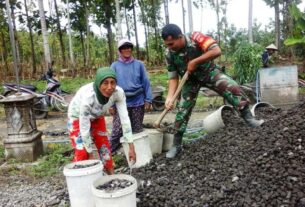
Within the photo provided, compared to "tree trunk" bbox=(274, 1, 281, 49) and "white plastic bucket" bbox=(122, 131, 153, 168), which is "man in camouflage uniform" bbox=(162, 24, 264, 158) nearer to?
"white plastic bucket" bbox=(122, 131, 153, 168)

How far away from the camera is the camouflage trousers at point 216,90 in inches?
164

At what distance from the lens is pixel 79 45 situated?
26.7 metres

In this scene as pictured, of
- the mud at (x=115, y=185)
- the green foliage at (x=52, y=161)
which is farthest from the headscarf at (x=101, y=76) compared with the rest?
the green foliage at (x=52, y=161)

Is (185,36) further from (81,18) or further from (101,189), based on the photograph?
(81,18)

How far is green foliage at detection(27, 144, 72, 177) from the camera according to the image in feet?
15.7

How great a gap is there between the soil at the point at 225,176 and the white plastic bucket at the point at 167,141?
0.77ft

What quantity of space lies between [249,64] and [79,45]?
18995mm

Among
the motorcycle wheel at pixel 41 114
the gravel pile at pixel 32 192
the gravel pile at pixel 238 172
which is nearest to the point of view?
the gravel pile at pixel 238 172

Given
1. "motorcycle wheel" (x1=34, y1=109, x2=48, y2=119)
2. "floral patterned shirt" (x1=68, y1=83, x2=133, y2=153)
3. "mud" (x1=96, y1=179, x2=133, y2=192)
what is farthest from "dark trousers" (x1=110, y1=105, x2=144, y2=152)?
"motorcycle wheel" (x1=34, y1=109, x2=48, y2=119)

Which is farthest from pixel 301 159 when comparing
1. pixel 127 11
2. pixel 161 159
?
pixel 127 11

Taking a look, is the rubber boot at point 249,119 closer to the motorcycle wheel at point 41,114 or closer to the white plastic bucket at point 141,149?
the white plastic bucket at point 141,149

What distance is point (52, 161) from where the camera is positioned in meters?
5.18

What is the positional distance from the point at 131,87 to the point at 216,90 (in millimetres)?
1070

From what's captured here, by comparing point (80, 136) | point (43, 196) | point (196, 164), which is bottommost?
point (43, 196)
